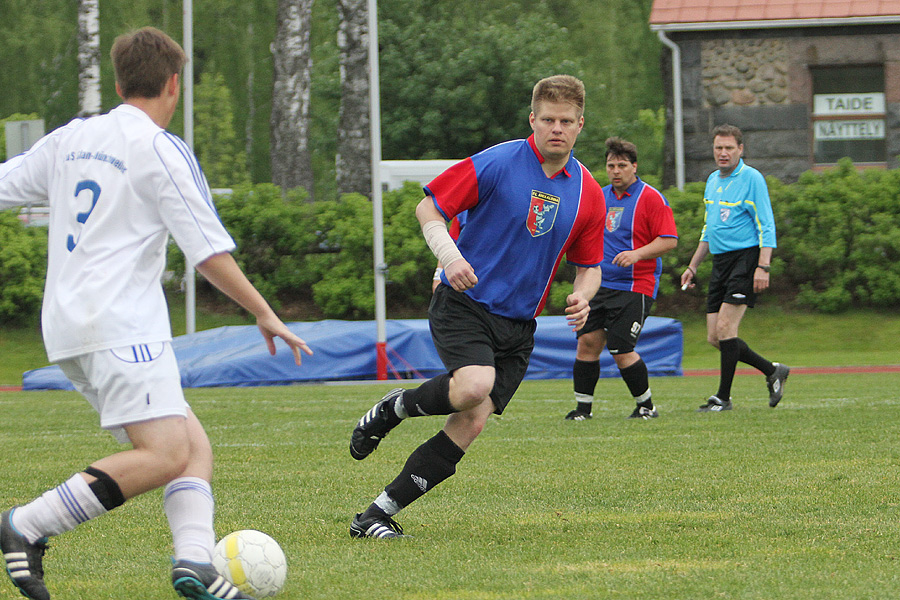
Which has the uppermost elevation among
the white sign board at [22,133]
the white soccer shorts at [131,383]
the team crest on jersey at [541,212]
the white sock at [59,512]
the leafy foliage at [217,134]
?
the leafy foliage at [217,134]

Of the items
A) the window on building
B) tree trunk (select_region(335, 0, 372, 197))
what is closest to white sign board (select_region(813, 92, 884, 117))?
the window on building

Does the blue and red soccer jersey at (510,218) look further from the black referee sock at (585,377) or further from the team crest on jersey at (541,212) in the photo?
the black referee sock at (585,377)

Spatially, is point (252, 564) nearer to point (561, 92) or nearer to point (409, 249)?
point (561, 92)

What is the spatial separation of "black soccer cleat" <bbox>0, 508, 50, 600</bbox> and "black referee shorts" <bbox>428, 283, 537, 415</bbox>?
72.3 inches

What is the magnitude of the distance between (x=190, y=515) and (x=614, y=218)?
261 inches

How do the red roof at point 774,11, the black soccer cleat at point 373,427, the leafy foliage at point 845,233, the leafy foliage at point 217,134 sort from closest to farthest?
the black soccer cleat at point 373,427 → the leafy foliage at point 845,233 → the red roof at point 774,11 → the leafy foliage at point 217,134

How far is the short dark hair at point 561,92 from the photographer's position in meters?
4.82

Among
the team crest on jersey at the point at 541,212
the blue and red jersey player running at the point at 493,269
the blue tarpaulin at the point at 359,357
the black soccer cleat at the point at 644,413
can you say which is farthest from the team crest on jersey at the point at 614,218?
the blue tarpaulin at the point at 359,357

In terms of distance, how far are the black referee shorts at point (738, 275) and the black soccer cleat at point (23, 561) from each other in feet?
23.1

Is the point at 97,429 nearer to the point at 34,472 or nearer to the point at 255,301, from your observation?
the point at 34,472

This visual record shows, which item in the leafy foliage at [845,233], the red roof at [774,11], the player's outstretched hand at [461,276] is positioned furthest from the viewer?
the red roof at [774,11]

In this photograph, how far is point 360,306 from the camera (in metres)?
19.6

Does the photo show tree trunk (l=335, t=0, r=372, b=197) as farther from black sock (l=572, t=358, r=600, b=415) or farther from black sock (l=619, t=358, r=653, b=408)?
black sock (l=619, t=358, r=653, b=408)

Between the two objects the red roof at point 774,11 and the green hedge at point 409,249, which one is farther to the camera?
the red roof at point 774,11
